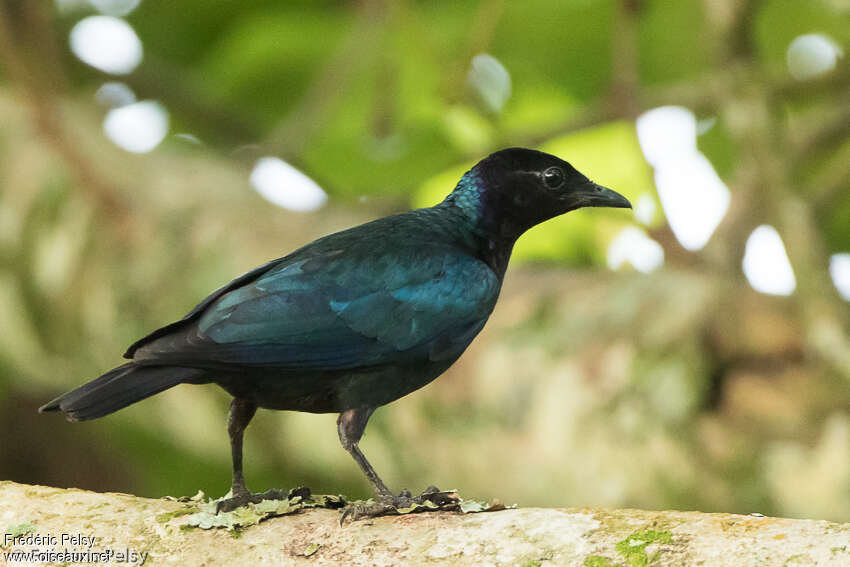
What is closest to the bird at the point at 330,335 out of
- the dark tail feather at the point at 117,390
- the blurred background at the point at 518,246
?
the dark tail feather at the point at 117,390

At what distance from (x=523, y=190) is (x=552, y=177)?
0.11 meters

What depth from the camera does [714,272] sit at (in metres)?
5.63

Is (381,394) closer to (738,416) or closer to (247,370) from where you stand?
(247,370)

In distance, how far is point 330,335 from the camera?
3.35 metres

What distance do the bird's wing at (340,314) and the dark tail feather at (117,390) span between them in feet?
0.14

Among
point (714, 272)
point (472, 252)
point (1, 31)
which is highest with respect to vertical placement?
point (1, 31)

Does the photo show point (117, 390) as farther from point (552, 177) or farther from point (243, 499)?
point (552, 177)

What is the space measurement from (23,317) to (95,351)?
45 cm

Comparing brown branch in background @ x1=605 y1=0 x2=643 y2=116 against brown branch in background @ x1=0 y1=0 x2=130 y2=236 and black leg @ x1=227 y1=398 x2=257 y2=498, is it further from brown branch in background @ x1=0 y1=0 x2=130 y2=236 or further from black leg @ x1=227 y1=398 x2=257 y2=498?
black leg @ x1=227 y1=398 x2=257 y2=498

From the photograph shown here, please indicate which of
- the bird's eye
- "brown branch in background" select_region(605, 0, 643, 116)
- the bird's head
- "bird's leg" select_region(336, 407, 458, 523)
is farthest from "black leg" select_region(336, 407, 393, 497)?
"brown branch in background" select_region(605, 0, 643, 116)

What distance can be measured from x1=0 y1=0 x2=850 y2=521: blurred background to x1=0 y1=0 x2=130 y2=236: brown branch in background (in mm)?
18

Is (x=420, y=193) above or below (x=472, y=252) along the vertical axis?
above

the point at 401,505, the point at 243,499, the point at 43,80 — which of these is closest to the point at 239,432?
the point at 243,499

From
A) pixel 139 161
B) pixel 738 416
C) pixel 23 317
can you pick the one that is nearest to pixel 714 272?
pixel 738 416
